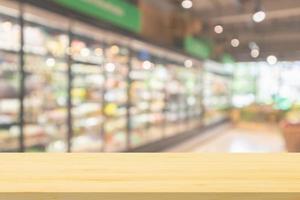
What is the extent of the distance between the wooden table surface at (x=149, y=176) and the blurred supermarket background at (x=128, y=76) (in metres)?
3.72

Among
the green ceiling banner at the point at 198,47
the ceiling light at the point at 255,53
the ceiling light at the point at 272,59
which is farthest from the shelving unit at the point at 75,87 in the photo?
the ceiling light at the point at 272,59

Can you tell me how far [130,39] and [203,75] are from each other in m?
5.74

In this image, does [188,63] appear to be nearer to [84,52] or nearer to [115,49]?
[115,49]

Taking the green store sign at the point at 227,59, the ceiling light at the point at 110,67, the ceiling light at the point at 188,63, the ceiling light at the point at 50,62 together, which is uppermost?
the green store sign at the point at 227,59

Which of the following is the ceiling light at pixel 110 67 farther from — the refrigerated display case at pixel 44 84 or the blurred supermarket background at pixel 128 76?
Answer: the refrigerated display case at pixel 44 84

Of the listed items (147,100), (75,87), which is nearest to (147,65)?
(147,100)

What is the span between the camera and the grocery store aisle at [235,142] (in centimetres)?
889

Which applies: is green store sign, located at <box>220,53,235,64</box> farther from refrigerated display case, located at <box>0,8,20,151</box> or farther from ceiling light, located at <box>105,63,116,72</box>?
refrigerated display case, located at <box>0,8,20,151</box>

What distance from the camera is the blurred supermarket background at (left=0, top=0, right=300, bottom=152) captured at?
4621 mm

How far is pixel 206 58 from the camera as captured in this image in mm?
12781

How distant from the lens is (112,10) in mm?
6266

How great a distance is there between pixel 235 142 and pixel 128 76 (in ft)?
14.8

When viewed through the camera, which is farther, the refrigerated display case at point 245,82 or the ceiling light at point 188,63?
the refrigerated display case at point 245,82

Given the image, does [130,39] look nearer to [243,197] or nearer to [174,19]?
[174,19]
